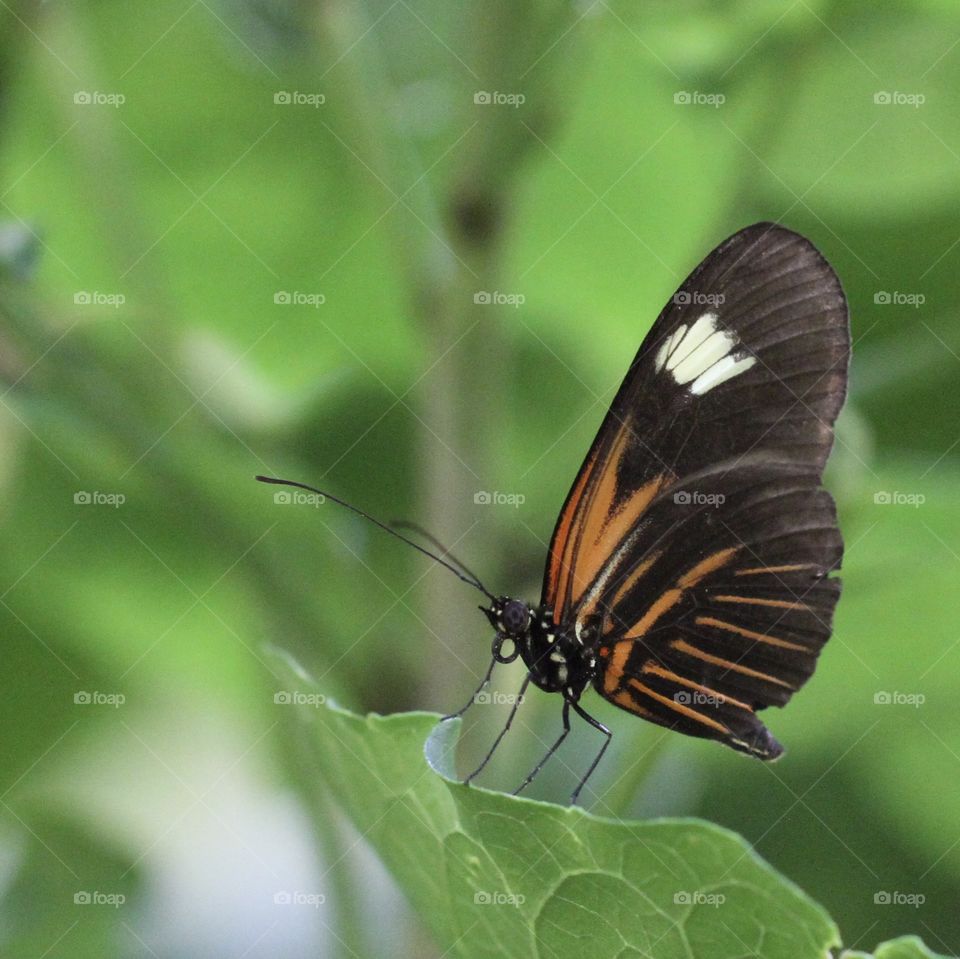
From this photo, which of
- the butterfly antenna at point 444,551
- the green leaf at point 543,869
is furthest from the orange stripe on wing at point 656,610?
the green leaf at point 543,869

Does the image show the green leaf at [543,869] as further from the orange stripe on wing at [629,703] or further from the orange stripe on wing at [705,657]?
the orange stripe on wing at [705,657]

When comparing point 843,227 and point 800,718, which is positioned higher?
point 843,227

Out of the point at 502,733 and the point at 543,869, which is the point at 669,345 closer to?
the point at 502,733

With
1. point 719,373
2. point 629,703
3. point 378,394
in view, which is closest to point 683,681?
point 629,703

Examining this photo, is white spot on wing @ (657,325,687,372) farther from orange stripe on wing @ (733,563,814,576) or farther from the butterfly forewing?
orange stripe on wing @ (733,563,814,576)

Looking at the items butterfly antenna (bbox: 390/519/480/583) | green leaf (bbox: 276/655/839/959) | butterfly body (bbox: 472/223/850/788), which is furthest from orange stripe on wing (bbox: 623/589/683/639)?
green leaf (bbox: 276/655/839/959)

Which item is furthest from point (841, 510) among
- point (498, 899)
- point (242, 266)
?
point (242, 266)

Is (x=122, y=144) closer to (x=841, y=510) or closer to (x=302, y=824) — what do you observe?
(x=302, y=824)
